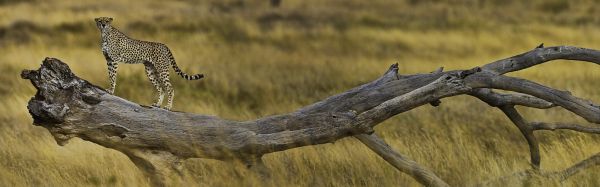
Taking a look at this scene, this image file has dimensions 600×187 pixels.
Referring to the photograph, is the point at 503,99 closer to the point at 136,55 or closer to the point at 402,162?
the point at 402,162

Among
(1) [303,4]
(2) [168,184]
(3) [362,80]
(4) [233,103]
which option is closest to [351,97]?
(2) [168,184]

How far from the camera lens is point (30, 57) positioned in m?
19.0

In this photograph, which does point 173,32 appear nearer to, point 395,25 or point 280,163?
point 395,25

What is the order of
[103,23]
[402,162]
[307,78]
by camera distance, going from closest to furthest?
1. [103,23]
2. [402,162]
3. [307,78]

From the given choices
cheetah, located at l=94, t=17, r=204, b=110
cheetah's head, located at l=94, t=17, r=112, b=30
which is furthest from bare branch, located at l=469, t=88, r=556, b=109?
cheetah's head, located at l=94, t=17, r=112, b=30

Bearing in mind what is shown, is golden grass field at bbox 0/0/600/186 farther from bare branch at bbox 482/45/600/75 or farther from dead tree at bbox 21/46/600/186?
bare branch at bbox 482/45/600/75

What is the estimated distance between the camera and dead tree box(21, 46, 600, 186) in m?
6.04

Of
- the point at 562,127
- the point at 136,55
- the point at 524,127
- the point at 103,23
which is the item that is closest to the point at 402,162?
the point at 524,127

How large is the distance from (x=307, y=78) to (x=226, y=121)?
10.5 meters

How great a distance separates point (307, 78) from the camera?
16.9m

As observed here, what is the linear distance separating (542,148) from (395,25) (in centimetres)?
1899

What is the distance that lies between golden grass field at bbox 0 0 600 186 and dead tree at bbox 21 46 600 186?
0.42 meters

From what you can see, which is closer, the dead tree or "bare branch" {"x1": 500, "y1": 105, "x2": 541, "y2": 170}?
the dead tree

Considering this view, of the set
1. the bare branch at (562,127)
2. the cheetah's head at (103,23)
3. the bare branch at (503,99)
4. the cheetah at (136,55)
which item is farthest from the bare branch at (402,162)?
the cheetah's head at (103,23)
